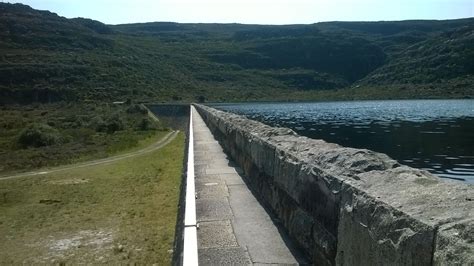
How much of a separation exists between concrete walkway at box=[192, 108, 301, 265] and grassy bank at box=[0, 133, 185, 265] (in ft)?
14.9

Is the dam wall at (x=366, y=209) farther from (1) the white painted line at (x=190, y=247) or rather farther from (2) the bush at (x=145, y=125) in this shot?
(2) the bush at (x=145, y=125)

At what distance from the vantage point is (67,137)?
47.6 metres

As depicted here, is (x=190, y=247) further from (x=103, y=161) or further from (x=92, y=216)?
(x=103, y=161)

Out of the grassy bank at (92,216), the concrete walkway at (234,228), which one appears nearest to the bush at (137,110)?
the grassy bank at (92,216)

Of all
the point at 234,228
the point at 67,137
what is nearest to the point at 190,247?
the point at 234,228

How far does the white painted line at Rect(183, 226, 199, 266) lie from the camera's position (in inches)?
169

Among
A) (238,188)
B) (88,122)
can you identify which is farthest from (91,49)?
(238,188)

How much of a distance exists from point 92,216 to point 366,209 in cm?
1585

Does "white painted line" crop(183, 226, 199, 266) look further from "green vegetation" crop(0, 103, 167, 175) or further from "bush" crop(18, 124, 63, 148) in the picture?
"bush" crop(18, 124, 63, 148)

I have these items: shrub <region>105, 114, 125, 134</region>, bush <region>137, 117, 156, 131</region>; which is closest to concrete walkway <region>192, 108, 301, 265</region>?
bush <region>137, 117, 156, 131</region>

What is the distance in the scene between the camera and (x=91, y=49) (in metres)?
138

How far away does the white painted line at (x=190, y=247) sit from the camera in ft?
14.1

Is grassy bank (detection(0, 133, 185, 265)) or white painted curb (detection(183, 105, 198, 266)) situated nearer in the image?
white painted curb (detection(183, 105, 198, 266))

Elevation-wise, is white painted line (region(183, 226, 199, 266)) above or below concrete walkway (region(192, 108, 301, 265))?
above
